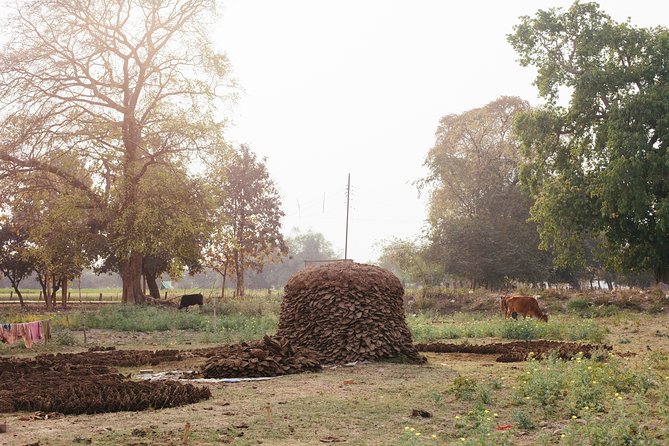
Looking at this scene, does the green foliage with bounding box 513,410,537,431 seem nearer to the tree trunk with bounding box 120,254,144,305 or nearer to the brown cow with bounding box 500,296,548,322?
the brown cow with bounding box 500,296,548,322

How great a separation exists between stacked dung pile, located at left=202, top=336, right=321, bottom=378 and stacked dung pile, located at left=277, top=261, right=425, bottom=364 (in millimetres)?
708

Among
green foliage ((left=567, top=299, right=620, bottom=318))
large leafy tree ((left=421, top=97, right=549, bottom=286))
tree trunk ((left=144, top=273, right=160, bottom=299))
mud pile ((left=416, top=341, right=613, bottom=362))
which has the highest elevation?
large leafy tree ((left=421, top=97, right=549, bottom=286))

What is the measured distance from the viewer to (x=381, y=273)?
15531 mm

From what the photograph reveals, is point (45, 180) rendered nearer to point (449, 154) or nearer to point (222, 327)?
point (222, 327)

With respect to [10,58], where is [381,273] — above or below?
below

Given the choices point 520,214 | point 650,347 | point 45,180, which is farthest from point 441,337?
point 520,214

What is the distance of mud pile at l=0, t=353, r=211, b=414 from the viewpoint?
9828 mm

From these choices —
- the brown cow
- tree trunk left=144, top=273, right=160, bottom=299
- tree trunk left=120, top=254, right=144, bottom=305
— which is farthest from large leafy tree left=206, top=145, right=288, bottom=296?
the brown cow

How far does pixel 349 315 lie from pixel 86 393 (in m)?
5.70

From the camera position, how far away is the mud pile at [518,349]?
14.9 meters

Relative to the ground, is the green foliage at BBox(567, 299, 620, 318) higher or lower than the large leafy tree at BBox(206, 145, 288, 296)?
lower

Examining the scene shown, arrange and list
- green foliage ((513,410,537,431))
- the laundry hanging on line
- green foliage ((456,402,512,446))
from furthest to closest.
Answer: the laundry hanging on line, green foliage ((513,410,537,431)), green foliage ((456,402,512,446))

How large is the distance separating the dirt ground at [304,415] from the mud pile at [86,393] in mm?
202

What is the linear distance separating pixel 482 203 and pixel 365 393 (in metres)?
45.6
